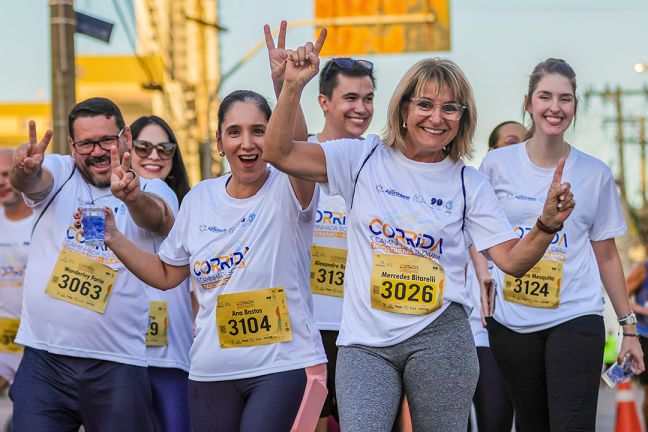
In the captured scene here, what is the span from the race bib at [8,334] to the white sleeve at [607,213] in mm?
4520

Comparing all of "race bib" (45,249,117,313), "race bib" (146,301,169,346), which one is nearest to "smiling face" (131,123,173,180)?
"race bib" (146,301,169,346)

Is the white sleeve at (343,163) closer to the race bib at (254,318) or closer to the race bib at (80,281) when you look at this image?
the race bib at (254,318)

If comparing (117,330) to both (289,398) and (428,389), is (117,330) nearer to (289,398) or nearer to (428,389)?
(289,398)

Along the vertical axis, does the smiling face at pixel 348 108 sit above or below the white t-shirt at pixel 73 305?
above

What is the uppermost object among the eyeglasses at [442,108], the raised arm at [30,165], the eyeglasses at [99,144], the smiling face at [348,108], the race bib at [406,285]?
the smiling face at [348,108]

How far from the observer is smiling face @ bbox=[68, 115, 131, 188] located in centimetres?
629

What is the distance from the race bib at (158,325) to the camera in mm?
7176

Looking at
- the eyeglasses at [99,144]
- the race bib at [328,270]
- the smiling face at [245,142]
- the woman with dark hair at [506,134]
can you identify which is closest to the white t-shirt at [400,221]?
the smiling face at [245,142]

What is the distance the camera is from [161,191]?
651cm

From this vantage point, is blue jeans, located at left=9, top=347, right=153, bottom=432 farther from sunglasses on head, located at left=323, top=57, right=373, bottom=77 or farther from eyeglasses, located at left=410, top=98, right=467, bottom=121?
sunglasses on head, located at left=323, top=57, right=373, bottom=77

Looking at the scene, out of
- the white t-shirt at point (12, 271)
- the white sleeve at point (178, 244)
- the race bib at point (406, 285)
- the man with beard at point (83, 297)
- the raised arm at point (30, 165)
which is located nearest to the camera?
the race bib at point (406, 285)

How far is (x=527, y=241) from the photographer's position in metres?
5.20

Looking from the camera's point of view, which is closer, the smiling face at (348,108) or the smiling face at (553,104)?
the smiling face at (553,104)

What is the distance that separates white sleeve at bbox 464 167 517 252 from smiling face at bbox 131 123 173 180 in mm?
2645
